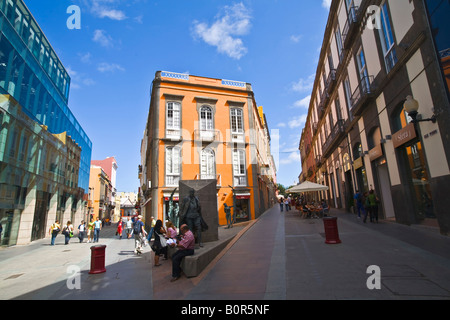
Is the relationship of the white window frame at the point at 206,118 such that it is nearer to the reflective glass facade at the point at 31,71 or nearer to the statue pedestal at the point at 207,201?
the statue pedestal at the point at 207,201

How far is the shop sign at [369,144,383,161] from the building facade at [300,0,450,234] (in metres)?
0.04

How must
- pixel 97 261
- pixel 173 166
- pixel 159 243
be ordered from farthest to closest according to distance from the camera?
pixel 173 166
pixel 159 243
pixel 97 261

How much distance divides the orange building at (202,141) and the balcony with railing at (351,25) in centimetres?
1017

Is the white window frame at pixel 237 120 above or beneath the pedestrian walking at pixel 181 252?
above

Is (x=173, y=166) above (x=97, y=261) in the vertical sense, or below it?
above

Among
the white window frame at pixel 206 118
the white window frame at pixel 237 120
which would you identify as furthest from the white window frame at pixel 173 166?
the white window frame at pixel 237 120

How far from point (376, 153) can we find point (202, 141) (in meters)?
12.8

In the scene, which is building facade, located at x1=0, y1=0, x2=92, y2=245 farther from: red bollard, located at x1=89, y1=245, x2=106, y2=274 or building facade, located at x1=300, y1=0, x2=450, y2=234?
building facade, located at x1=300, y1=0, x2=450, y2=234

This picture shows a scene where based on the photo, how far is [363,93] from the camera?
40.9ft

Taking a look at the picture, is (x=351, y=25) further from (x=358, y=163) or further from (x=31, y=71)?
(x=31, y=71)

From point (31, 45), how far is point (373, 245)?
22.9 m

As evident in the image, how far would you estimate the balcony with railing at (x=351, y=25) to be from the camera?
41.6ft

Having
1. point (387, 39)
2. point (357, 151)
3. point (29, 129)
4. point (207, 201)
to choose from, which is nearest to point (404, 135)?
point (387, 39)

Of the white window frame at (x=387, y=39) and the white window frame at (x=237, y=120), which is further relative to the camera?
the white window frame at (x=237, y=120)
